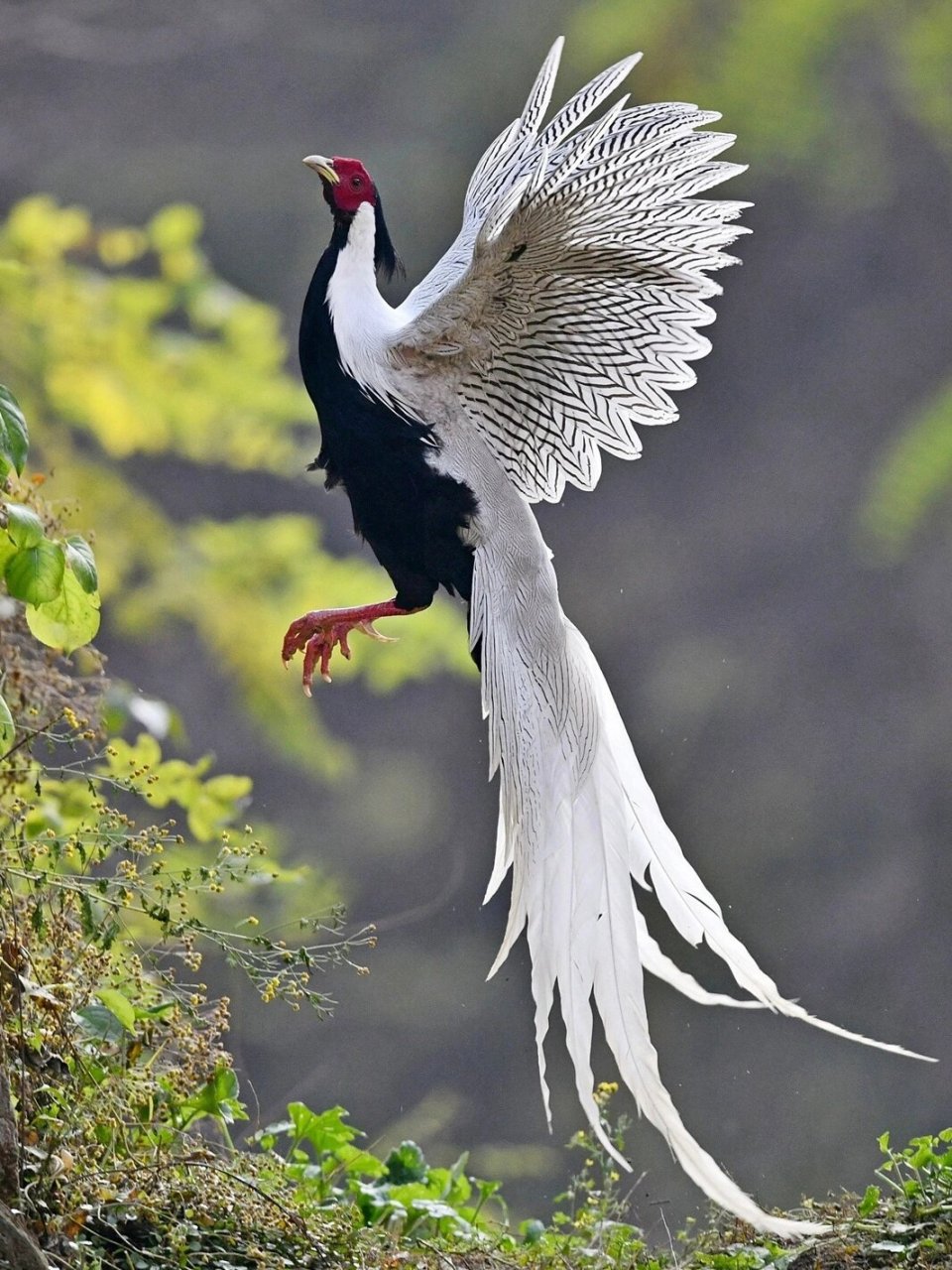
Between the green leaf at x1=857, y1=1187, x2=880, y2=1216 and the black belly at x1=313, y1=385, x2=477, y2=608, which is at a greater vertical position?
the black belly at x1=313, y1=385, x2=477, y2=608

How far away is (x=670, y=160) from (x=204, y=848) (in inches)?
89.3

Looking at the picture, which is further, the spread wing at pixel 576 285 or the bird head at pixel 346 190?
the bird head at pixel 346 190

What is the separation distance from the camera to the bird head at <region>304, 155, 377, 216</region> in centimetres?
219

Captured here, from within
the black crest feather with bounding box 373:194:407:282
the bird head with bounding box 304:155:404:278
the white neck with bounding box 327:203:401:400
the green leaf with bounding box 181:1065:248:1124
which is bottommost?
the green leaf with bounding box 181:1065:248:1124

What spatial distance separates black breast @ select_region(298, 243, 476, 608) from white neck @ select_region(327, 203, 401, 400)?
1 cm

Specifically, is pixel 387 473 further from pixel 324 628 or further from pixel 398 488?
pixel 324 628

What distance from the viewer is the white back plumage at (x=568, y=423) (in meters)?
2.04

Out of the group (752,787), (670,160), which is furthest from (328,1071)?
(670,160)

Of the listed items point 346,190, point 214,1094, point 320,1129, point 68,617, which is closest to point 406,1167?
point 320,1129

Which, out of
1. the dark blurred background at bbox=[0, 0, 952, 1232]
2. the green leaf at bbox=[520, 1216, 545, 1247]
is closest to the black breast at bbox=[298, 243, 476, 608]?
the green leaf at bbox=[520, 1216, 545, 1247]

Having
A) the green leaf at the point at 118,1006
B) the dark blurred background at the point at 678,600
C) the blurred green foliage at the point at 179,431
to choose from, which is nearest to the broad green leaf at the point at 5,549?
the green leaf at the point at 118,1006

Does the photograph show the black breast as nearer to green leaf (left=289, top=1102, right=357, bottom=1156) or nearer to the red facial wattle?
the red facial wattle

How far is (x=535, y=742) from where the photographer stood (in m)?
2.13

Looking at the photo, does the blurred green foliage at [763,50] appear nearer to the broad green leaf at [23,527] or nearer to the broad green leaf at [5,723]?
the broad green leaf at [23,527]
